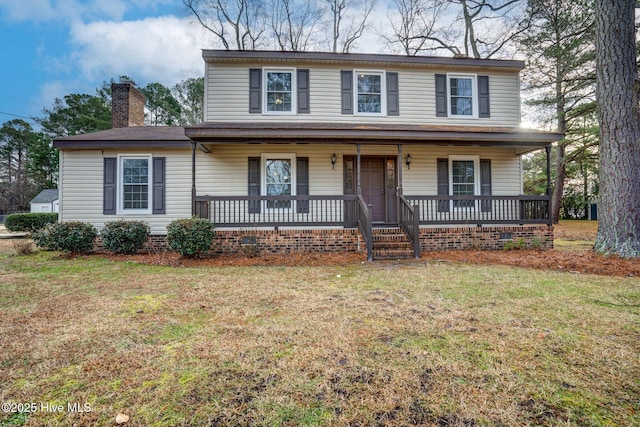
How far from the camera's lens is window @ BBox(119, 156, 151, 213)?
976 cm

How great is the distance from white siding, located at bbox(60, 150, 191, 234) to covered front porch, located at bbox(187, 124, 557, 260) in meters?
0.73

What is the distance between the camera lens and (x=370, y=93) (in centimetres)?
1041

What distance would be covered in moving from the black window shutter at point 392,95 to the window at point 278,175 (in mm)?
3916

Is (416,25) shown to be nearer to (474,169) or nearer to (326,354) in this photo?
(474,169)

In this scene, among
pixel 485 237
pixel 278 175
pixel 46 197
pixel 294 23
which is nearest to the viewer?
pixel 485 237

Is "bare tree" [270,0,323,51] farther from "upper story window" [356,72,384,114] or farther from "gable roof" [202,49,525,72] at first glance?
"upper story window" [356,72,384,114]

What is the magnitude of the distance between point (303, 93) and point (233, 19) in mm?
12823

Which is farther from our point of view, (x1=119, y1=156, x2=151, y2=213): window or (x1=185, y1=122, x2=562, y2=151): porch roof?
(x1=119, y1=156, x2=151, y2=213): window

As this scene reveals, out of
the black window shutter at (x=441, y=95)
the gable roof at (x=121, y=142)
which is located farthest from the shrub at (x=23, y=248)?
the black window shutter at (x=441, y=95)

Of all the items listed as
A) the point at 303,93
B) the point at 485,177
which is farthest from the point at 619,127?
the point at 303,93

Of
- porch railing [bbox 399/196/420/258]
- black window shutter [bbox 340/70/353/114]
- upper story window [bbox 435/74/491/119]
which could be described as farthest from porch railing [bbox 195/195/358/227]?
upper story window [bbox 435/74/491/119]

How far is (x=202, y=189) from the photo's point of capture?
32.3 feet

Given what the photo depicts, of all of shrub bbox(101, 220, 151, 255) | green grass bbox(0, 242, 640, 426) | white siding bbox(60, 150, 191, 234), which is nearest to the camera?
green grass bbox(0, 242, 640, 426)

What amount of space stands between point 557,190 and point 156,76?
34.3 meters
